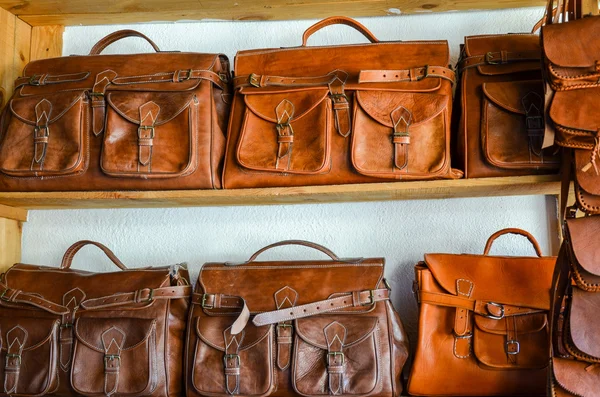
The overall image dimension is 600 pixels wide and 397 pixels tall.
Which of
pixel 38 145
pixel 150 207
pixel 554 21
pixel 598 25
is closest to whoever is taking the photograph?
pixel 598 25

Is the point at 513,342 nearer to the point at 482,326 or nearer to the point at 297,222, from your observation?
the point at 482,326

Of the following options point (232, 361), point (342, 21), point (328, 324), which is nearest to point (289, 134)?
point (342, 21)

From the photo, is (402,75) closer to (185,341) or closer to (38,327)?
(185,341)

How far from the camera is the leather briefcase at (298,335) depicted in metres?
1.47

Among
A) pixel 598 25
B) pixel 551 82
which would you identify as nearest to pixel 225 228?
pixel 551 82

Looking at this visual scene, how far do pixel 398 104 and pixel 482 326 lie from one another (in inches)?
24.7

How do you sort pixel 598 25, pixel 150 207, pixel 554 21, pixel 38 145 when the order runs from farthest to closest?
pixel 150 207 → pixel 38 145 → pixel 554 21 → pixel 598 25

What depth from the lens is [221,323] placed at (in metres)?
1.53

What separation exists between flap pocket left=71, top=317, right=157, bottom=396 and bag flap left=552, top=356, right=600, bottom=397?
1.01 meters

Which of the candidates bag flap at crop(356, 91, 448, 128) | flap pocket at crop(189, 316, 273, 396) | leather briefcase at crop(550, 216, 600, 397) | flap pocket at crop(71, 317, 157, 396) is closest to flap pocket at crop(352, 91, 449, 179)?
bag flap at crop(356, 91, 448, 128)

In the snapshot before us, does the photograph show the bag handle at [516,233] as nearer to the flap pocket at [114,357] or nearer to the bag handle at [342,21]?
the bag handle at [342,21]

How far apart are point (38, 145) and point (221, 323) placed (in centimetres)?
74

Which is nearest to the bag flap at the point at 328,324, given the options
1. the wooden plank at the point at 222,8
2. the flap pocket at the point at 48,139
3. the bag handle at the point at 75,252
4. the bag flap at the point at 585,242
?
the bag flap at the point at 585,242

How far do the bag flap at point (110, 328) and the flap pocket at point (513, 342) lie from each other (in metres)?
0.87
